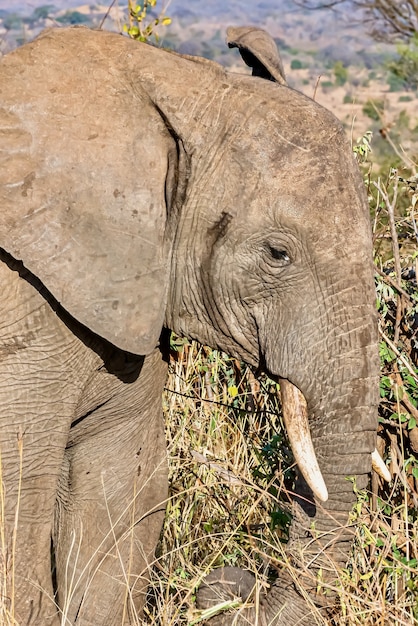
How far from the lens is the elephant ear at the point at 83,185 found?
337cm

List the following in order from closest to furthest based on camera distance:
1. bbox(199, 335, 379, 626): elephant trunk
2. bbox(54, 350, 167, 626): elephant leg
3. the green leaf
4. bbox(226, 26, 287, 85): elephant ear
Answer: bbox(199, 335, 379, 626): elephant trunk → bbox(226, 26, 287, 85): elephant ear → bbox(54, 350, 167, 626): elephant leg → the green leaf

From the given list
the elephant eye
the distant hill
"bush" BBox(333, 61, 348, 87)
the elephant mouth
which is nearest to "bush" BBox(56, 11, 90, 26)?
the distant hill

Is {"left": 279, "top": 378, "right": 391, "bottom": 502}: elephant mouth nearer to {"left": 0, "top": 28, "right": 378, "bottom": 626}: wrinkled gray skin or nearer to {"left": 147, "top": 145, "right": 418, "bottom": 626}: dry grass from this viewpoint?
{"left": 0, "top": 28, "right": 378, "bottom": 626}: wrinkled gray skin

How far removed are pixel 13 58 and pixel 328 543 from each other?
5.66ft

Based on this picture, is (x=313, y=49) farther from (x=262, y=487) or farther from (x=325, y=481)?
(x=325, y=481)

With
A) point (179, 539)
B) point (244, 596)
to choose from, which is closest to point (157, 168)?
point (244, 596)

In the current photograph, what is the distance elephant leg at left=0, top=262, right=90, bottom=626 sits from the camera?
3443 mm

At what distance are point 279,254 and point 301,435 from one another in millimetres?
542

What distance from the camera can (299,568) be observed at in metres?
3.91

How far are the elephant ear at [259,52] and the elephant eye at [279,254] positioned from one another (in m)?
0.66

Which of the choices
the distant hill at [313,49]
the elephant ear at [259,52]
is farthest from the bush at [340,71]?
the elephant ear at [259,52]

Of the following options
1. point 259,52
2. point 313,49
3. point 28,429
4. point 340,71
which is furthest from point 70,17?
point 313,49

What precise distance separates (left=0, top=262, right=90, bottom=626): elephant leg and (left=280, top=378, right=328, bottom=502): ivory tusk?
636 millimetres

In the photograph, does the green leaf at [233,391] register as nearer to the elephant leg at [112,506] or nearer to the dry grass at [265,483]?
the dry grass at [265,483]
